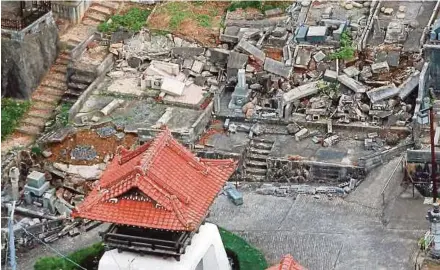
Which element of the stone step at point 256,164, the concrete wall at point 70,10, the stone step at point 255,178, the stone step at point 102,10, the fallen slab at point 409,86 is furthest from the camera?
the stone step at point 102,10

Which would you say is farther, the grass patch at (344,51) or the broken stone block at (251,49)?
the broken stone block at (251,49)

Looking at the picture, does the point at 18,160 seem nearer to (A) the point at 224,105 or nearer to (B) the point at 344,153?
(A) the point at 224,105

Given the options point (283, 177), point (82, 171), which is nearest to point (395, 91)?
point (283, 177)

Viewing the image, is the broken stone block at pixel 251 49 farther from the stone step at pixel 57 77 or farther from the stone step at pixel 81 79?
the stone step at pixel 57 77

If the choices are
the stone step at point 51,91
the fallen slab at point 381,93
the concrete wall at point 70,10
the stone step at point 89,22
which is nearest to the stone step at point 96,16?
the stone step at point 89,22

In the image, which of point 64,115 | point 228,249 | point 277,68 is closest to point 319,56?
point 277,68

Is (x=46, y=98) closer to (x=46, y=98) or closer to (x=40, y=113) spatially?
(x=46, y=98)

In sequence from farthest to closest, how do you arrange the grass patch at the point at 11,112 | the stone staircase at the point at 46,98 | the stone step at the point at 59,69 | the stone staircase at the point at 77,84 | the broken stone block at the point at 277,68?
the stone step at the point at 59,69, the stone staircase at the point at 77,84, the stone staircase at the point at 46,98, the grass patch at the point at 11,112, the broken stone block at the point at 277,68
